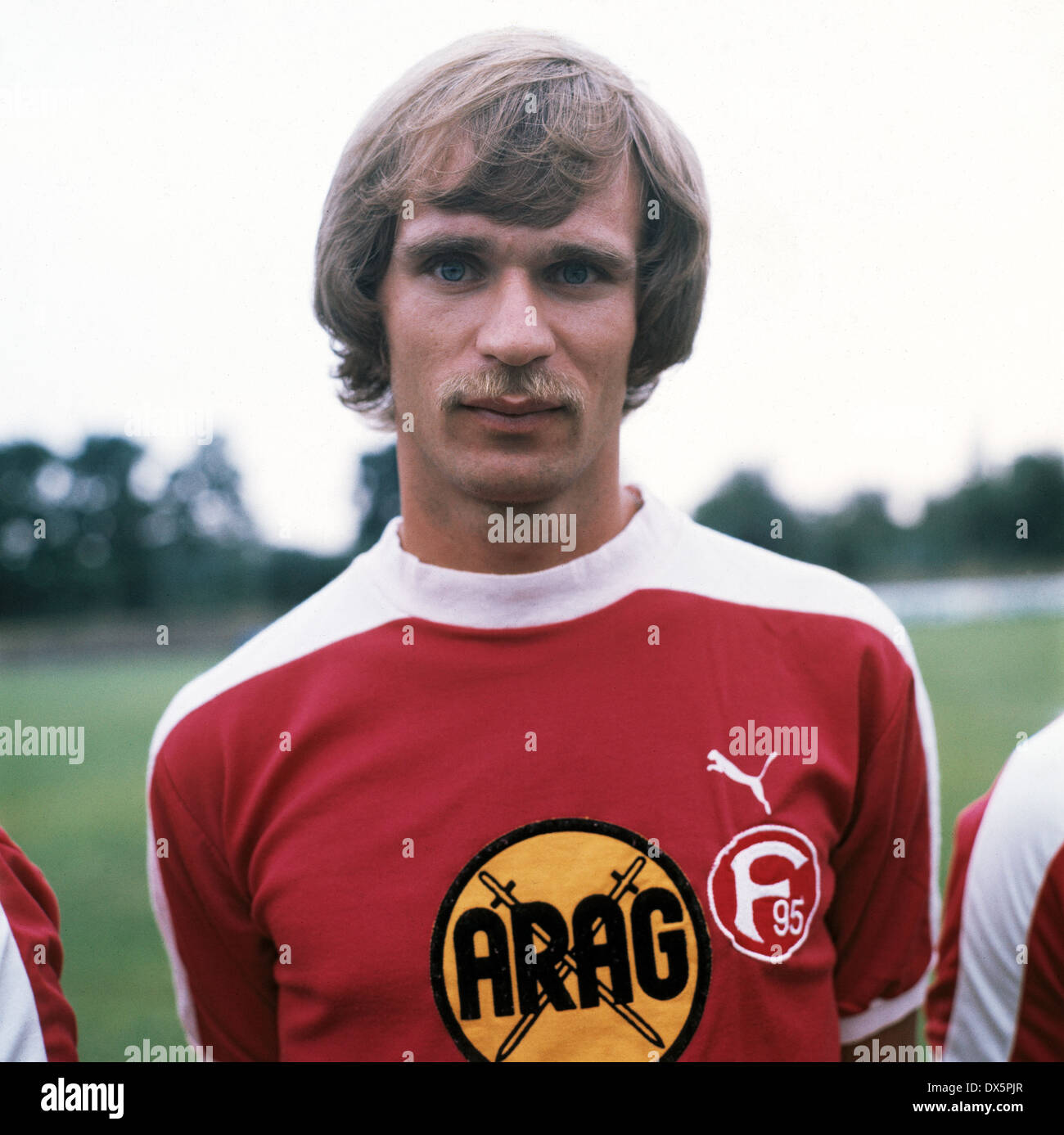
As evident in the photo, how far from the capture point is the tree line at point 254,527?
1414 millimetres

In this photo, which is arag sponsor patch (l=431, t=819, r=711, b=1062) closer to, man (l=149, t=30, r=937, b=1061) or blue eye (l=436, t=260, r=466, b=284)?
man (l=149, t=30, r=937, b=1061)

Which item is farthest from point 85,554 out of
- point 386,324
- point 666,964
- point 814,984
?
point 814,984

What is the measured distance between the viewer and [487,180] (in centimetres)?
115

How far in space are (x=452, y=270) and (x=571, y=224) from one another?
6.0 inches

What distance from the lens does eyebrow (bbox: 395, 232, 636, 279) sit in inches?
45.4

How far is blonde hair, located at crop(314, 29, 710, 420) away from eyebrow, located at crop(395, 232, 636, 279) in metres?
0.03

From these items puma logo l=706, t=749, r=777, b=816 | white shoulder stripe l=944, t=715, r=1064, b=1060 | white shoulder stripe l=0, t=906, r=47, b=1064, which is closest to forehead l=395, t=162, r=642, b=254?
puma logo l=706, t=749, r=777, b=816

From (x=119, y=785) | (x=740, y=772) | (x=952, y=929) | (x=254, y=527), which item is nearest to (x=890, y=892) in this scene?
(x=952, y=929)

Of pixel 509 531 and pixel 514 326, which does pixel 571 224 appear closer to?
pixel 514 326

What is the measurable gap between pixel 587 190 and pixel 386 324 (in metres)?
0.31

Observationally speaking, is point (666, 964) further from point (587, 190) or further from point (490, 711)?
point (587, 190)

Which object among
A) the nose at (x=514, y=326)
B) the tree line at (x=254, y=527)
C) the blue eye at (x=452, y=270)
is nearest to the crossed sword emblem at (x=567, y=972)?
the tree line at (x=254, y=527)

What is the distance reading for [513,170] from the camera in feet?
3.75

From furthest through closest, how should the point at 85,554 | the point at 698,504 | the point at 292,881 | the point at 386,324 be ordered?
the point at 85,554 < the point at 698,504 < the point at 386,324 < the point at 292,881
